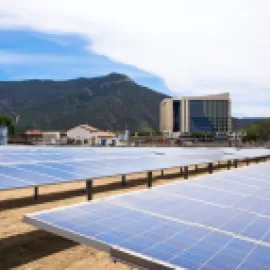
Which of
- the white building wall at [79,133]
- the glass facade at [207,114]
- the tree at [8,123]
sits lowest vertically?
the white building wall at [79,133]

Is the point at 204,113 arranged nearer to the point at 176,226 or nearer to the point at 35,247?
the point at 35,247

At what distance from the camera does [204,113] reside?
6363 inches

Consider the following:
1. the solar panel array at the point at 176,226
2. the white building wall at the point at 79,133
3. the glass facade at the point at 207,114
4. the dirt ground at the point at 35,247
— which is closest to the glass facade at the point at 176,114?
the glass facade at the point at 207,114

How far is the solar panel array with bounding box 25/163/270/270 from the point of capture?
4.63 meters

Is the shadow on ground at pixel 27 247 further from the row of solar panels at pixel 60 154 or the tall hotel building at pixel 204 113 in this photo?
the tall hotel building at pixel 204 113

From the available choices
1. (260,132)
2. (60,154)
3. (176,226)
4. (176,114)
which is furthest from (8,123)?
(176,226)

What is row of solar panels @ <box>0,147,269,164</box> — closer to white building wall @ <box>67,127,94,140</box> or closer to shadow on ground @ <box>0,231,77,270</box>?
shadow on ground @ <box>0,231,77,270</box>

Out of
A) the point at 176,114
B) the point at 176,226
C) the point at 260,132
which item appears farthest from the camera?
the point at 176,114

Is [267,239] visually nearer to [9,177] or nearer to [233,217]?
[233,217]

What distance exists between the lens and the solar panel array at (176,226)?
4633 mm

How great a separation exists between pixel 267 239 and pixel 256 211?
181 centimetres

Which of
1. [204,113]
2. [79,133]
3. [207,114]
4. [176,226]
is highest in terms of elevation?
[204,113]

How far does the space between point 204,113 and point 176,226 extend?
15957 cm

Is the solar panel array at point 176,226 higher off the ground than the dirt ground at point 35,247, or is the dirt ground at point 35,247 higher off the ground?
the solar panel array at point 176,226
